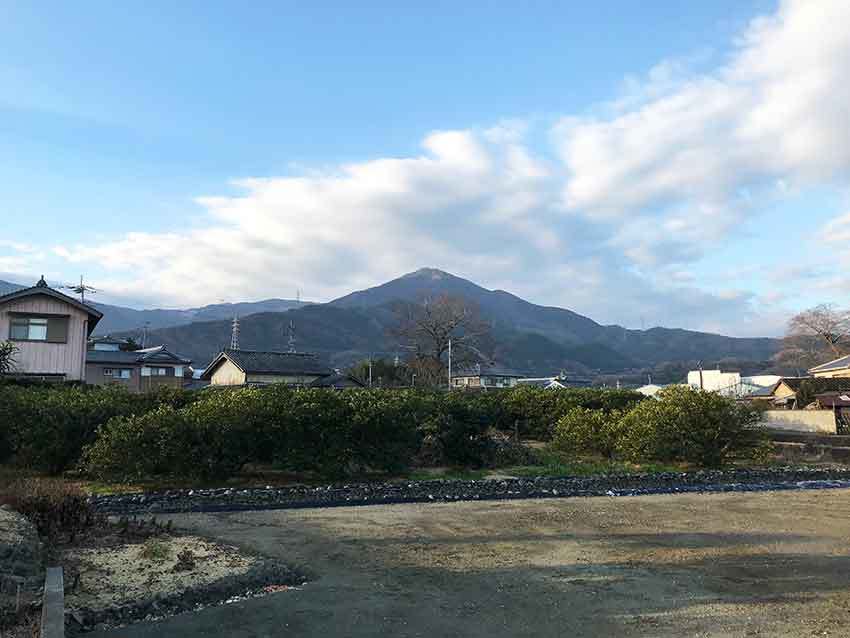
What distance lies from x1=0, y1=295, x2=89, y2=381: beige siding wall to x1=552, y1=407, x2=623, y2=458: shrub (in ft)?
58.8

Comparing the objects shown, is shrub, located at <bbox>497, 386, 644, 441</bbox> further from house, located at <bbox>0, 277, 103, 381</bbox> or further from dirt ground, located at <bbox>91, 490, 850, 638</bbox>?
house, located at <bbox>0, 277, 103, 381</bbox>

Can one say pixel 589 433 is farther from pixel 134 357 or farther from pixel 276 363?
pixel 134 357

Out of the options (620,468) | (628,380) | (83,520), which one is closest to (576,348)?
(628,380)

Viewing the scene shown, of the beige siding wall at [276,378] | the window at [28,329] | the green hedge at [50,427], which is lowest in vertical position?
the green hedge at [50,427]

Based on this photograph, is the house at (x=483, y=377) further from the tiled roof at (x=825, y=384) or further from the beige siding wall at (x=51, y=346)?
the beige siding wall at (x=51, y=346)

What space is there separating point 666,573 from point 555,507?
142 inches

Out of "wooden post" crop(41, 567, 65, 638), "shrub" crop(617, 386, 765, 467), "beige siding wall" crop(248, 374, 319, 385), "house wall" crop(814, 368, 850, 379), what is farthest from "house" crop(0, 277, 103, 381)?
"house wall" crop(814, 368, 850, 379)

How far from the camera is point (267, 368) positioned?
39250 mm

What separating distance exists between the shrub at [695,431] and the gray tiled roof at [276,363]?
92.1 feet

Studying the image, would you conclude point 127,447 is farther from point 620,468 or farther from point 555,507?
point 620,468

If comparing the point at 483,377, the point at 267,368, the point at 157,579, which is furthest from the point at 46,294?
the point at 483,377

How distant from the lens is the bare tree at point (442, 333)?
54.3m

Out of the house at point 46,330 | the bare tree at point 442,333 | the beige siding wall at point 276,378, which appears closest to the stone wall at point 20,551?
the house at point 46,330

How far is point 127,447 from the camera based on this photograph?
10.1m
